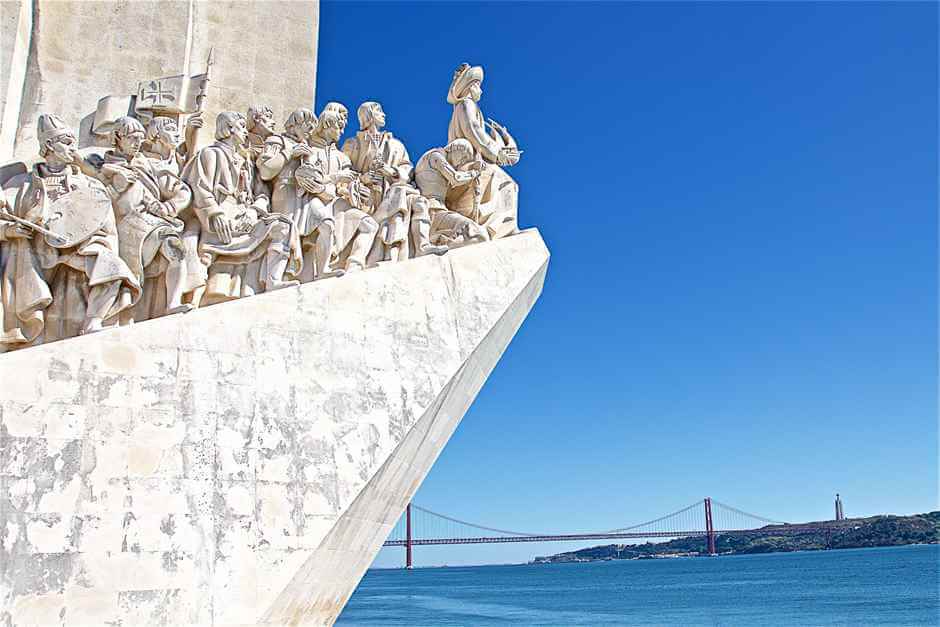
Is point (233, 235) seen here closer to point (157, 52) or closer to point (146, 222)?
point (146, 222)

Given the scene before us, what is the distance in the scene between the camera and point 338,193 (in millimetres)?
7727

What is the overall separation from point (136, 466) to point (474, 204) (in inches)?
157

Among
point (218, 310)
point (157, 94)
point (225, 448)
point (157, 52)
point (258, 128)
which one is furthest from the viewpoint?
point (157, 52)

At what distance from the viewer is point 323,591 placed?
6703 millimetres

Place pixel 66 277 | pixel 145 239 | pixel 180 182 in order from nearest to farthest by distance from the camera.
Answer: pixel 66 277
pixel 145 239
pixel 180 182

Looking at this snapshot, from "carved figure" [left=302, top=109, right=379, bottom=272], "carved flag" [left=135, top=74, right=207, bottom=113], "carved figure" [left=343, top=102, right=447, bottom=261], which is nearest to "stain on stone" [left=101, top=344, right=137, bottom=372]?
"carved figure" [left=302, top=109, right=379, bottom=272]

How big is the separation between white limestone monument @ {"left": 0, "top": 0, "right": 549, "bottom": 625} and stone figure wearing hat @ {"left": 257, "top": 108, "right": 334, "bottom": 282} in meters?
0.02

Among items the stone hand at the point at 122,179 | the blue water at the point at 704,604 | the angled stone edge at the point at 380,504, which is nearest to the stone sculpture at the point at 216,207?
the stone hand at the point at 122,179

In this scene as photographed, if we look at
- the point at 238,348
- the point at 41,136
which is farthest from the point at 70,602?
the point at 41,136

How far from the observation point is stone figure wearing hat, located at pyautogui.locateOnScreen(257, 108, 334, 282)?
23.7 ft

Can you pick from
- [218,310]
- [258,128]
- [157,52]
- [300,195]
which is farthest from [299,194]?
[157,52]

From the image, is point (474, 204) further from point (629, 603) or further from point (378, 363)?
point (629, 603)

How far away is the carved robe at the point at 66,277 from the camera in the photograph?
20.5 feet

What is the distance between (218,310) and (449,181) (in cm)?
291
